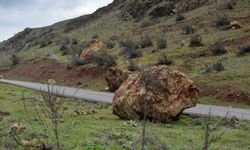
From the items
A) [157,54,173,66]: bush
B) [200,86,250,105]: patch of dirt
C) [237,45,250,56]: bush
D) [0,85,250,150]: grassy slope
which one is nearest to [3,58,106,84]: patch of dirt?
[157,54,173,66]: bush

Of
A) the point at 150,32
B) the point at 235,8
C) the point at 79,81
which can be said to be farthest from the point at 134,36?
the point at 79,81

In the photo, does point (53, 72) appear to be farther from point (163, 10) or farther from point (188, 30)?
point (163, 10)

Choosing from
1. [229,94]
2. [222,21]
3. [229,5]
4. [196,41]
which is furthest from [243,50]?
[229,5]

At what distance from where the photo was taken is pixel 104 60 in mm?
43375

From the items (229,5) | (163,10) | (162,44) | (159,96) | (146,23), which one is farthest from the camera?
(163,10)

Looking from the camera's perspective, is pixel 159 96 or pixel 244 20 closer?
pixel 159 96

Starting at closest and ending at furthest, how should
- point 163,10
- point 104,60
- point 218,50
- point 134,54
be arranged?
point 218,50
point 104,60
point 134,54
point 163,10

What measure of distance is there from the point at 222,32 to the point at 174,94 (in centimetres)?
2927

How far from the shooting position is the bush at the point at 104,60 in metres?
42.9

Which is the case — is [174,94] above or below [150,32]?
below

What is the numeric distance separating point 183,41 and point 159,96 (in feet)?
96.4

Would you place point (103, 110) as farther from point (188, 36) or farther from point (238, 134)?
point (188, 36)

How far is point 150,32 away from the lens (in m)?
58.9

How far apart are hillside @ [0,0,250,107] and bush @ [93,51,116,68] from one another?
994 mm
